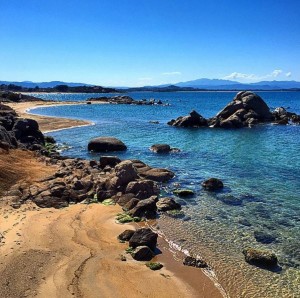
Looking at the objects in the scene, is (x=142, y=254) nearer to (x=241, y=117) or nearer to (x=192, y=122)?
(x=192, y=122)

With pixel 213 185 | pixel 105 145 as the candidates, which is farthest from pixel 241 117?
pixel 213 185

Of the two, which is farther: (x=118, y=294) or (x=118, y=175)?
(x=118, y=175)

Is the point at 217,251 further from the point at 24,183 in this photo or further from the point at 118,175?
the point at 24,183

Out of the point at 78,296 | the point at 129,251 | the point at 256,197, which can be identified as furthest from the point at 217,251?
the point at 256,197

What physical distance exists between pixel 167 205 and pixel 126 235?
484 centimetres

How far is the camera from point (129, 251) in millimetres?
16078

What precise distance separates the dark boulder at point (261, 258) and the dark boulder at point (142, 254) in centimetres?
394

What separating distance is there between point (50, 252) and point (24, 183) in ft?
Answer: 33.3

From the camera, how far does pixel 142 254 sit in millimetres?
15555

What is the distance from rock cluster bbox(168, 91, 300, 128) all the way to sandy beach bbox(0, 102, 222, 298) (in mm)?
47119

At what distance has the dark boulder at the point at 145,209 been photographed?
67.5 feet

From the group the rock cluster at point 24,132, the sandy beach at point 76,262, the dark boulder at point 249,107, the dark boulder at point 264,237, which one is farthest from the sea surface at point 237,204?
the dark boulder at point 249,107

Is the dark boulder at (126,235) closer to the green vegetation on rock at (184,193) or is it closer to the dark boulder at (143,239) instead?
the dark boulder at (143,239)

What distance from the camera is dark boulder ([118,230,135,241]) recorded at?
17281mm
